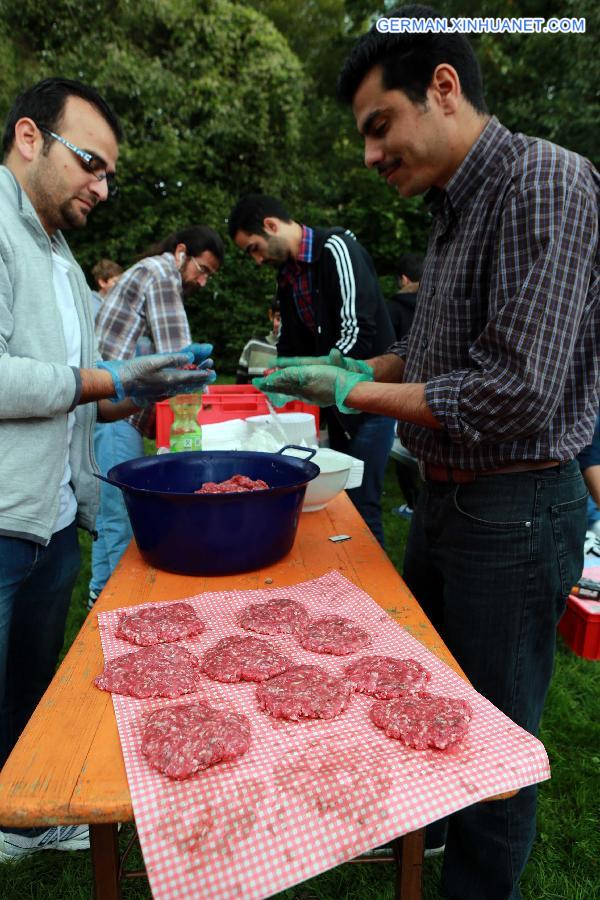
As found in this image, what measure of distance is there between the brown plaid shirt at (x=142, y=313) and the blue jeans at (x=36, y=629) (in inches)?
59.3

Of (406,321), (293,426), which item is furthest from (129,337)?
(406,321)

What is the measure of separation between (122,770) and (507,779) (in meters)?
0.59

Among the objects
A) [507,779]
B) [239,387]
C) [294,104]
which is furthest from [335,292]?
[294,104]

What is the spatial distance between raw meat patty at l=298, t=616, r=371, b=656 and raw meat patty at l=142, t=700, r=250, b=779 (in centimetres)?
29

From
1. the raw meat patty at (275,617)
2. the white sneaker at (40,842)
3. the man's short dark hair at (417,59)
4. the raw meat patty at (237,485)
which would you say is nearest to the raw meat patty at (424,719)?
the raw meat patty at (275,617)

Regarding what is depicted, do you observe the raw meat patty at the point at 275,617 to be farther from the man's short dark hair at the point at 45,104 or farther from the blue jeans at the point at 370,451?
the blue jeans at the point at 370,451

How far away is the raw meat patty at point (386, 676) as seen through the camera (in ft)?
3.83

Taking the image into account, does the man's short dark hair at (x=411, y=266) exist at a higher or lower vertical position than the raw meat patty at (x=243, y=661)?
higher

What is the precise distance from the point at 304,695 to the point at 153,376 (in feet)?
3.61

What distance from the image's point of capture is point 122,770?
3.18 feet

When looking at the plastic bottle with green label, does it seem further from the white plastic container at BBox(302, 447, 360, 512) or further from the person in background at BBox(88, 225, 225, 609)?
the person in background at BBox(88, 225, 225, 609)

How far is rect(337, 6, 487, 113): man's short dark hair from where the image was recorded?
1.55 meters

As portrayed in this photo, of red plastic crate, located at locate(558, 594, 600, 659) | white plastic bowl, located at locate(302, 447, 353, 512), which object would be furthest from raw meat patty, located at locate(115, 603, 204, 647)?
red plastic crate, located at locate(558, 594, 600, 659)

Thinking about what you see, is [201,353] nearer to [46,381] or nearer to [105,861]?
[46,381]
